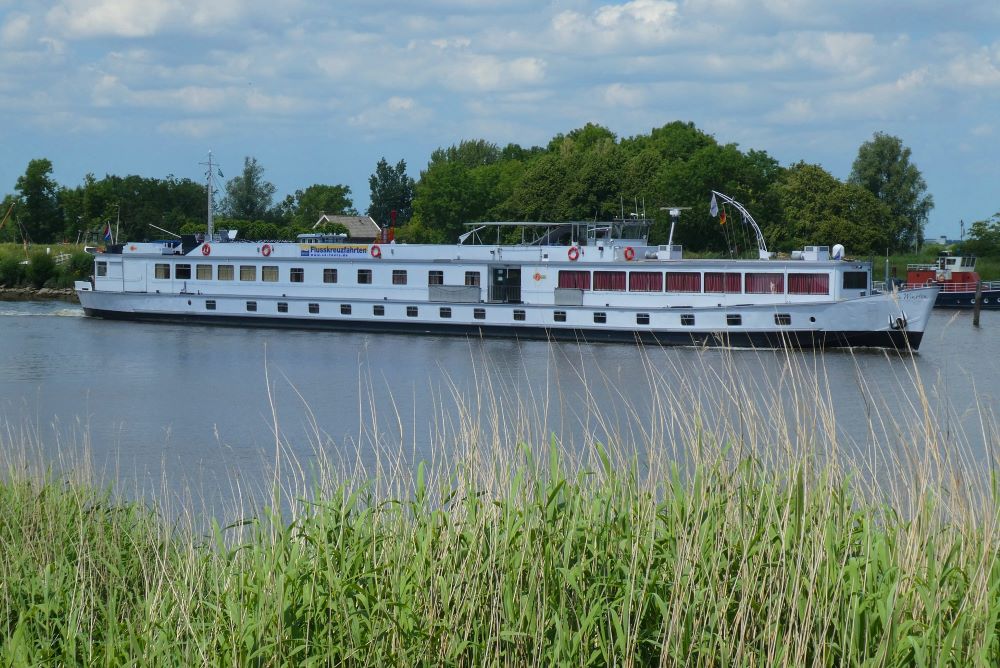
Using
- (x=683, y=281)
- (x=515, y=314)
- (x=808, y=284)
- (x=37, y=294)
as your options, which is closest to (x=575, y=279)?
(x=515, y=314)

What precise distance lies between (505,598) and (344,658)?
97 centimetres

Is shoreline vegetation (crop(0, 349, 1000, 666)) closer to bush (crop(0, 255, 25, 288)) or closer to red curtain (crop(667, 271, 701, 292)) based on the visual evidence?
red curtain (crop(667, 271, 701, 292))

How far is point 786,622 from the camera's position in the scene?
663 centimetres

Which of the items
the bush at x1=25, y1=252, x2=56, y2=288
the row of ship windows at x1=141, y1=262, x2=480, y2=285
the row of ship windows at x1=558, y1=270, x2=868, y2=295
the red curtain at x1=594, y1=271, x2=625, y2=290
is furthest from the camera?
the bush at x1=25, y1=252, x2=56, y2=288

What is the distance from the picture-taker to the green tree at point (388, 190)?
108 m

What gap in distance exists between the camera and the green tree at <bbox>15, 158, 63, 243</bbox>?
7850 centimetres

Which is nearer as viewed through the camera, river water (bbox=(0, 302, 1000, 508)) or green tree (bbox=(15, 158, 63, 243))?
river water (bbox=(0, 302, 1000, 508))

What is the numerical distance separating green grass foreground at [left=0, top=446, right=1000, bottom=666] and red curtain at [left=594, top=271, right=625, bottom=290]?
28.6 metres

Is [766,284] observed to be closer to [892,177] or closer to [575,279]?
Result: [575,279]

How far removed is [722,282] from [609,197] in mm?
36237

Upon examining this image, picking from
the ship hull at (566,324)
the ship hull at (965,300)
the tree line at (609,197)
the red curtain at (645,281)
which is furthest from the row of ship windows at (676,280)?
the ship hull at (965,300)

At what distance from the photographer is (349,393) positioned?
24.8m

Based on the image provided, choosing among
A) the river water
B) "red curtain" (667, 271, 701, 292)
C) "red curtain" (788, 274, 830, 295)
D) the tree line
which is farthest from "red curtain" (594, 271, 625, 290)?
the tree line

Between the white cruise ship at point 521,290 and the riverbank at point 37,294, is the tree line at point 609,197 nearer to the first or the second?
the riverbank at point 37,294
